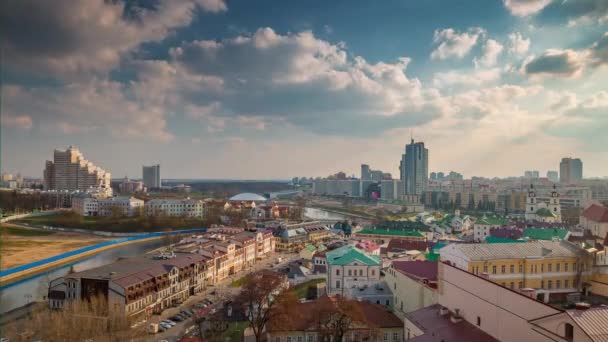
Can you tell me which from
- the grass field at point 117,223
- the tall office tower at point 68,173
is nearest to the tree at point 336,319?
the grass field at point 117,223

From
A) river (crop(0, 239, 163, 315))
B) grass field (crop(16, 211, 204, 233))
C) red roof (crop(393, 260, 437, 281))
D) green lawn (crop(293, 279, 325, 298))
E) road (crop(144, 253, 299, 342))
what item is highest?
red roof (crop(393, 260, 437, 281))

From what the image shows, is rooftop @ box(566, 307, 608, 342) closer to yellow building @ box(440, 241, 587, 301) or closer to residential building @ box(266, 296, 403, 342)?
residential building @ box(266, 296, 403, 342)

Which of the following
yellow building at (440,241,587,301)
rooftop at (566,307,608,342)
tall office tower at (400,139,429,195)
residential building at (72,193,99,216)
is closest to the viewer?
rooftop at (566,307,608,342)

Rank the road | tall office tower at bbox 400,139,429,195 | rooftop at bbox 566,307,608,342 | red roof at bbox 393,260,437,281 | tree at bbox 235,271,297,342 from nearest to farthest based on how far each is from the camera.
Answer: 1. rooftop at bbox 566,307,608,342
2. tree at bbox 235,271,297,342
3. red roof at bbox 393,260,437,281
4. the road
5. tall office tower at bbox 400,139,429,195

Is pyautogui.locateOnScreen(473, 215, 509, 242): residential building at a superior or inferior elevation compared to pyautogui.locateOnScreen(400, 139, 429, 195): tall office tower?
inferior

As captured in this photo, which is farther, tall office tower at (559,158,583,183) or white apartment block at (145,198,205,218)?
tall office tower at (559,158,583,183)

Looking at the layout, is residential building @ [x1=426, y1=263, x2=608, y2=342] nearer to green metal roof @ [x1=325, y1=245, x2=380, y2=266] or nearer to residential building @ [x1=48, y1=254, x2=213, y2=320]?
green metal roof @ [x1=325, y1=245, x2=380, y2=266]

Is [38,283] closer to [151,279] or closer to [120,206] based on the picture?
[151,279]

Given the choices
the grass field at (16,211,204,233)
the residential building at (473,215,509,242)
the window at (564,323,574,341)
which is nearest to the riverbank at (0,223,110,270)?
the grass field at (16,211,204,233)

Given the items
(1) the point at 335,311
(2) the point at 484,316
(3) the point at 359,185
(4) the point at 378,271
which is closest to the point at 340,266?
(4) the point at 378,271

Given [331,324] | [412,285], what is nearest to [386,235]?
[412,285]
